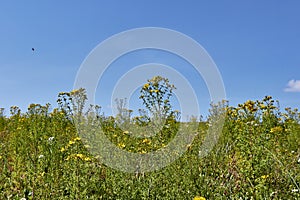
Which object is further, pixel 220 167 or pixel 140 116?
pixel 140 116

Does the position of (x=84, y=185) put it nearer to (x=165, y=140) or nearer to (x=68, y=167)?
(x=68, y=167)

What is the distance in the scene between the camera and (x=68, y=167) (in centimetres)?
356

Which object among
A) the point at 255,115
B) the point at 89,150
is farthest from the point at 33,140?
the point at 255,115

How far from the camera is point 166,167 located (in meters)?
3.96

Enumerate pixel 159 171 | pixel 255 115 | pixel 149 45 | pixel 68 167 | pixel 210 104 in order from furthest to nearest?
pixel 210 104, pixel 255 115, pixel 149 45, pixel 159 171, pixel 68 167

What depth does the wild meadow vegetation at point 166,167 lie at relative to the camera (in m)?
3.09

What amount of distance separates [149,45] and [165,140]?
1.33m

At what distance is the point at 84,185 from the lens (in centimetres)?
300

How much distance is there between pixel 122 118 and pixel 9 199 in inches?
140

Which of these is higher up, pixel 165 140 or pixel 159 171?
pixel 165 140

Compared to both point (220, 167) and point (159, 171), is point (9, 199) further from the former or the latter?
point (220, 167)

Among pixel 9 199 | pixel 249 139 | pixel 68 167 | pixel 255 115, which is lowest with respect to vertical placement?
pixel 9 199

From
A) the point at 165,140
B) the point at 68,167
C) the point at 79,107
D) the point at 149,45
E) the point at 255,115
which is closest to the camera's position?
the point at 68,167

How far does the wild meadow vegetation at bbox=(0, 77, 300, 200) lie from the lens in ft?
10.1
